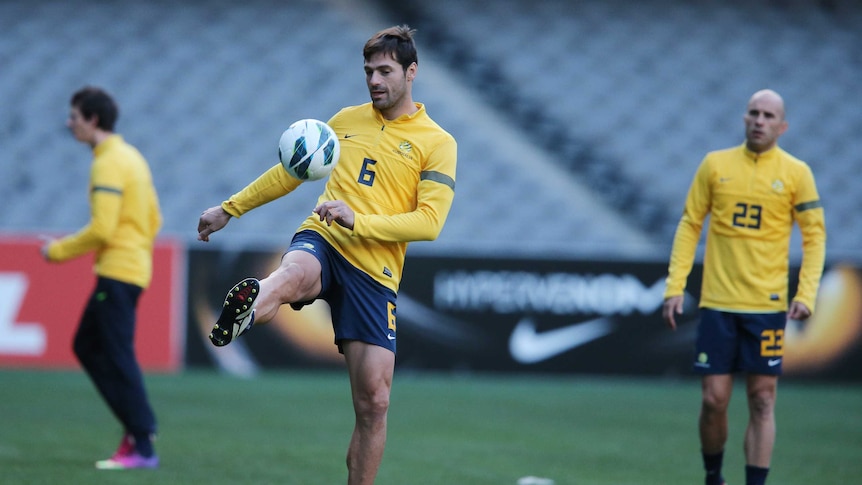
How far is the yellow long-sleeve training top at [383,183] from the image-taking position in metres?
5.42

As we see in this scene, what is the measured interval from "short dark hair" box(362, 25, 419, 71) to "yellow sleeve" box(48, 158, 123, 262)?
247cm

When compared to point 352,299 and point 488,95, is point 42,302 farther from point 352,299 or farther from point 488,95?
point 352,299

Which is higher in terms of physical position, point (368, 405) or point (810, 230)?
point (810, 230)

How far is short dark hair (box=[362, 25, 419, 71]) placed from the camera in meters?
5.31

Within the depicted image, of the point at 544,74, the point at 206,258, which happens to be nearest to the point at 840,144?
the point at 544,74

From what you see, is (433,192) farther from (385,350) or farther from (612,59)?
(612,59)

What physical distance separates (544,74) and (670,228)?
3111 mm

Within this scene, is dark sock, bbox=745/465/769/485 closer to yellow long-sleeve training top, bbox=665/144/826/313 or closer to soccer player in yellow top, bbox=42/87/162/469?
yellow long-sleeve training top, bbox=665/144/826/313

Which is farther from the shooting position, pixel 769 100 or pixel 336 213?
pixel 769 100

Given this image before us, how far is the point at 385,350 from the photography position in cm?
533

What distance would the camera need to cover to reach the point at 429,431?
9.20 metres

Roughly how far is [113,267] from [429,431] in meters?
3.08

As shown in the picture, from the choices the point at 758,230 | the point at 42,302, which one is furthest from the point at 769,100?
the point at 42,302

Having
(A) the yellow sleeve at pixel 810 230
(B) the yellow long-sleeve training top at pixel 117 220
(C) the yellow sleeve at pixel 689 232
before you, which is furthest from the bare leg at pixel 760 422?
(B) the yellow long-sleeve training top at pixel 117 220
